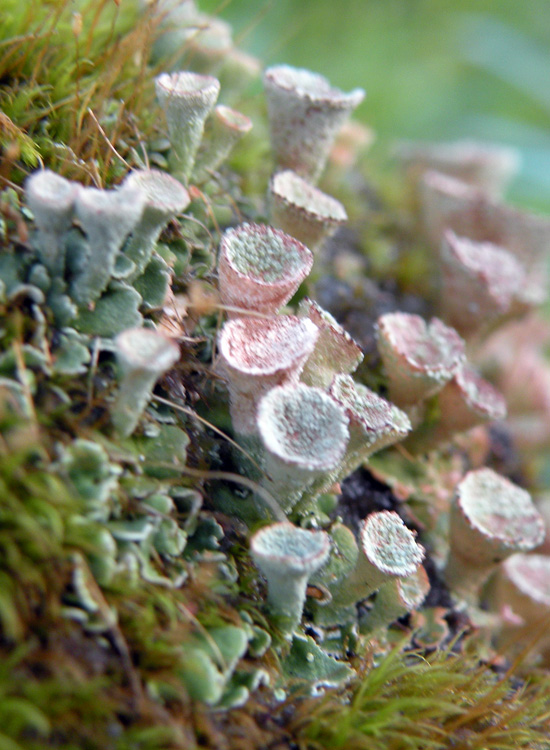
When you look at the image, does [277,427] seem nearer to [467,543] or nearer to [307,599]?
[307,599]

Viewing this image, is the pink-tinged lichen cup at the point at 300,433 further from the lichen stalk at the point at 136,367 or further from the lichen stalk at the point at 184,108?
the lichen stalk at the point at 184,108

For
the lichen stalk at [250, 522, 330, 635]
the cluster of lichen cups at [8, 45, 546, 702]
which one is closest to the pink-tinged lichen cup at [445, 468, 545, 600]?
the cluster of lichen cups at [8, 45, 546, 702]

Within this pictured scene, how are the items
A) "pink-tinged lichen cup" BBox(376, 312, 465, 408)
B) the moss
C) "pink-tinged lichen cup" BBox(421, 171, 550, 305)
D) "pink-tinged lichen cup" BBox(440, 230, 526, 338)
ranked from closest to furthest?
1. the moss
2. "pink-tinged lichen cup" BBox(376, 312, 465, 408)
3. "pink-tinged lichen cup" BBox(440, 230, 526, 338)
4. "pink-tinged lichen cup" BBox(421, 171, 550, 305)

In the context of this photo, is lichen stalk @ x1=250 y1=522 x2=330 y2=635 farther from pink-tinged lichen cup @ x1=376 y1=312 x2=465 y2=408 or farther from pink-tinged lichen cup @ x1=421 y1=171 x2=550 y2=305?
pink-tinged lichen cup @ x1=421 y1=171 x2=550 y2=305

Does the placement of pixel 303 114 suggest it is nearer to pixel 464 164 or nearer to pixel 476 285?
pixel 476 285

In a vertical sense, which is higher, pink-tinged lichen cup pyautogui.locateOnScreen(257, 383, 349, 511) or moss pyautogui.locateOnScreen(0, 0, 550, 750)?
pink-tinged lichen cup pyautogui.locateOnScreen(257, 383, 349, 511)
